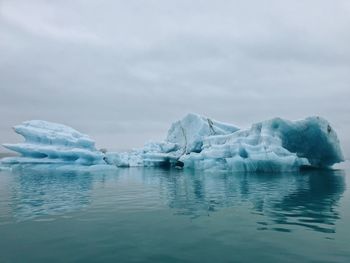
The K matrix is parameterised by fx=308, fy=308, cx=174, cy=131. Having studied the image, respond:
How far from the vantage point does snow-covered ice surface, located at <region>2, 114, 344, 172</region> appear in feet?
101

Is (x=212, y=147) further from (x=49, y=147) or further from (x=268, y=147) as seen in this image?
(x=49, y=147)

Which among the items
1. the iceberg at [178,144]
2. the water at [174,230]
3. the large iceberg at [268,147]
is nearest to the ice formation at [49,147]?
the iceberg at [178,144]

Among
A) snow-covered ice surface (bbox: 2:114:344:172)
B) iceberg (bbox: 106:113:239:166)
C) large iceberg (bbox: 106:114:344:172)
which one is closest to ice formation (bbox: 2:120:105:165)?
snow-covered ice surface (bbox: 2:114:344:172)

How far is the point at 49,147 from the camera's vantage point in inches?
1526

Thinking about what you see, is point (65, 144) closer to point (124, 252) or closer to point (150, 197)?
point (150, 197)

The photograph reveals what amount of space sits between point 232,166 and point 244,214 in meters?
22.3

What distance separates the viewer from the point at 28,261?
5953 millimetres

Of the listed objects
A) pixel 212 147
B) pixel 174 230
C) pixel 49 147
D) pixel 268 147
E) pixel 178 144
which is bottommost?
pixel 174 230

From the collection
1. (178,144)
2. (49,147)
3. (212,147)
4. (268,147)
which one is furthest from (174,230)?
(178,144)

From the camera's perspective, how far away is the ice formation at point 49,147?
38.8 metres

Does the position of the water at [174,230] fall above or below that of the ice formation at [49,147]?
below

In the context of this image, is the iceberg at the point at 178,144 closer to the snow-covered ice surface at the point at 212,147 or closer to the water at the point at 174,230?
the snow-covered ice surface at the point at 212,147

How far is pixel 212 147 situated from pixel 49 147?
2042 centimetres

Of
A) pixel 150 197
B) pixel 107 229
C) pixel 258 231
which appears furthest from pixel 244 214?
pixel 150 197
